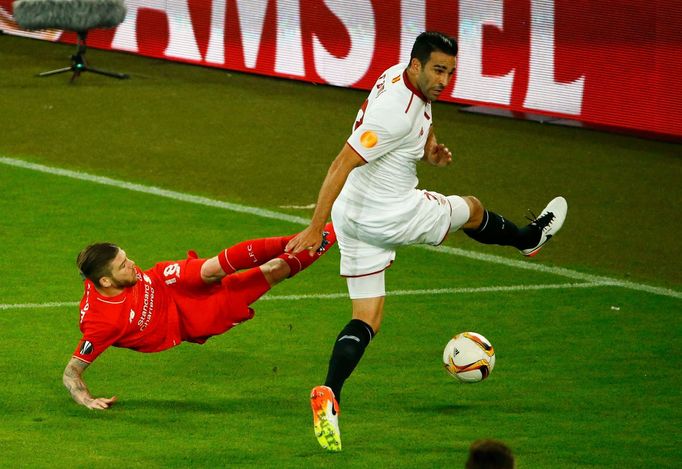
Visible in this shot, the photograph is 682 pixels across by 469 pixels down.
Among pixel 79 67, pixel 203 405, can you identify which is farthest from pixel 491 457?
pixel 79 67

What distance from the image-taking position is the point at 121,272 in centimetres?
707

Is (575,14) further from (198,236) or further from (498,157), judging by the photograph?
(198,236)

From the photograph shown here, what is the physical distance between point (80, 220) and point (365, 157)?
4.81 m

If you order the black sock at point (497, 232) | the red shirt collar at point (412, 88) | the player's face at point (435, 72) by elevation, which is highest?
the player's face at point (435, 72)

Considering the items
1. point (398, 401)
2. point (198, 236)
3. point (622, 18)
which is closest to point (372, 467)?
point (398, 401)

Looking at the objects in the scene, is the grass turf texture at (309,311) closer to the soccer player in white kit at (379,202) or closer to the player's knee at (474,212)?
the soccer player in white kit at (379,202)

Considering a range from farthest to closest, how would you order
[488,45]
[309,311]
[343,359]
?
[488,45]
[309,311]
[343,359]

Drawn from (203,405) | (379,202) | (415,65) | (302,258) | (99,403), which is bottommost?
(203,405)

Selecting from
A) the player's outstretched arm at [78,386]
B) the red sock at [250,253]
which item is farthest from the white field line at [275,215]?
the player's outstretched arm at [78,386]

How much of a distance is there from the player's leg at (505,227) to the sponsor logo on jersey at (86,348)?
6.28 feet

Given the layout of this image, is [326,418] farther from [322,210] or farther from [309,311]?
[309,311]

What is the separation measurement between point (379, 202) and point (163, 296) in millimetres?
1244

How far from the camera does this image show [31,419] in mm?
6965

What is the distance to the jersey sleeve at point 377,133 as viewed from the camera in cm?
665
